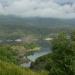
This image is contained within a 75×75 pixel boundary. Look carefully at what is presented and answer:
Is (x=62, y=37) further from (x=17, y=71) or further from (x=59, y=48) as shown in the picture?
(x=17, y=71)

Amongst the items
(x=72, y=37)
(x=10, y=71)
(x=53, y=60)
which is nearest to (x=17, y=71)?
(x=10, y=71)

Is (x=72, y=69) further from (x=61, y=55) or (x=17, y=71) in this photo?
(x=17, y=71)

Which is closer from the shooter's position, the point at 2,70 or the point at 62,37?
the point at 2,70

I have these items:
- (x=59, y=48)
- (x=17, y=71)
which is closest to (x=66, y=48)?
(x=59, y=48)

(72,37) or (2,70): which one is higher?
(72,37)

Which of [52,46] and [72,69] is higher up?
[52,46]

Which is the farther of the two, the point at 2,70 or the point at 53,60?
the point at 53,60
